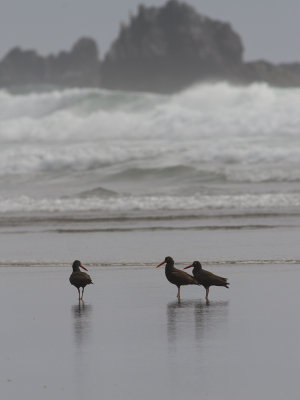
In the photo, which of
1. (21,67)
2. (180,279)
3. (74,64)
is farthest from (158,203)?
(21,67)

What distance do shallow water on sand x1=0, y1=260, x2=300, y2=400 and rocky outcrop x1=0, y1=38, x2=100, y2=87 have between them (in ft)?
504

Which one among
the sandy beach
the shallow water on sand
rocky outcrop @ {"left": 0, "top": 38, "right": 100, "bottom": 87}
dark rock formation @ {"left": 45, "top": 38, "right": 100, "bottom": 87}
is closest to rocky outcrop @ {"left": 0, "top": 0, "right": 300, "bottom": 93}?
dark rock formation @ {"left": 45, "top": 38, "right": 100, "bottom": 87}

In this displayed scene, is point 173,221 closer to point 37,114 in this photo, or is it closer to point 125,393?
point 125,393

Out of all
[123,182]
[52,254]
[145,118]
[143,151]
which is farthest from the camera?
[145,118]

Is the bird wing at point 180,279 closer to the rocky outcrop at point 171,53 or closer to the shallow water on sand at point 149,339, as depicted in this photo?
the shallow water on sand at point 149,339

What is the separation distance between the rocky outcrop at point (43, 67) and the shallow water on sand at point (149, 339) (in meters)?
154

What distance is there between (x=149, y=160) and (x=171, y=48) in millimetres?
94740

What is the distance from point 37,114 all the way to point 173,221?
37.8 m

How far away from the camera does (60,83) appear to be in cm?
16700

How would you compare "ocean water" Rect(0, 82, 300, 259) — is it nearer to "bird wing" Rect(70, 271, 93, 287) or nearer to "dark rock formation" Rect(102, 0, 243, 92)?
"bird wing" Rect(70, 271, 93, 287)

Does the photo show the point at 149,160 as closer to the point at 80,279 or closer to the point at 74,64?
the point at 80,279

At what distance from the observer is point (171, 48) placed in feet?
424

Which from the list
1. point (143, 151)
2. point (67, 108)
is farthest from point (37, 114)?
point (143, 151)

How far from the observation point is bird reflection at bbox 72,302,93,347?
7.21 meters
